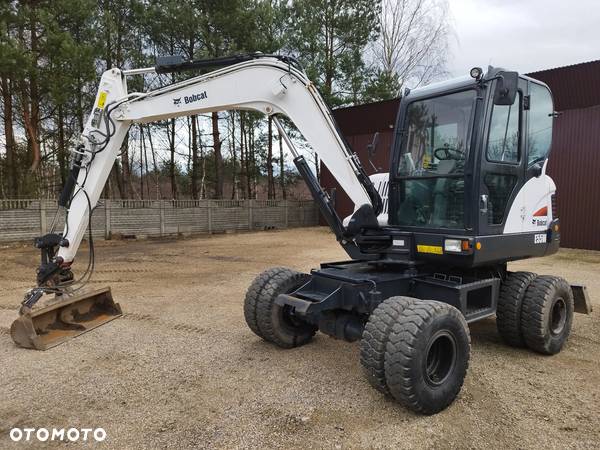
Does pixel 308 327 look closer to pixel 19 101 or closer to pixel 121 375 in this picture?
pixel 121 375

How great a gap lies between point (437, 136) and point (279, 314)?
2.25 meters

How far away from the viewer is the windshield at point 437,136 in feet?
13.0

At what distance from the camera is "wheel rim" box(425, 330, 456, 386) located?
3.39 meters

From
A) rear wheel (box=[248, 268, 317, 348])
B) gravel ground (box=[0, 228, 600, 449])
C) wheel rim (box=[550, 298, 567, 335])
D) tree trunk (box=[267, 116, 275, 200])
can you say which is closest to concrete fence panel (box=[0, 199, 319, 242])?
tree trunk (box=[267, 116, 275, 200])

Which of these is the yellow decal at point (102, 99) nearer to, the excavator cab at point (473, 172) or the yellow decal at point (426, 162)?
the excavator cab at point (473, 172)

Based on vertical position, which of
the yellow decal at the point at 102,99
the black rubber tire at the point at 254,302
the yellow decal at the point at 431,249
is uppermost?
the yellow decal at the point at 102,99

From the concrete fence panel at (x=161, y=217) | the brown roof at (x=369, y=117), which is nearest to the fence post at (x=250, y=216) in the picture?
the concrete fence panel at (x=161, y=217)

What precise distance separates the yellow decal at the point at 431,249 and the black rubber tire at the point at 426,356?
2.18 feet

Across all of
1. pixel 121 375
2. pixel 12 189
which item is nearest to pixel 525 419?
pixel 121 375

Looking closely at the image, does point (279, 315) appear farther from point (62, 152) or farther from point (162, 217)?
point (62, 152)

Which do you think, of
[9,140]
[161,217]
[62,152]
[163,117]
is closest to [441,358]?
[163,117]

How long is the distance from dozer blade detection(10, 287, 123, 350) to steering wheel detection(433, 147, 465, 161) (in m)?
4.18

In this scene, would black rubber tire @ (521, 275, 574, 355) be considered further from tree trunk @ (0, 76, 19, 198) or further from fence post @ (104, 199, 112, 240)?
tree trunk @ (0, 76, 19, 198)

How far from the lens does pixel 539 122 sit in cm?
444
